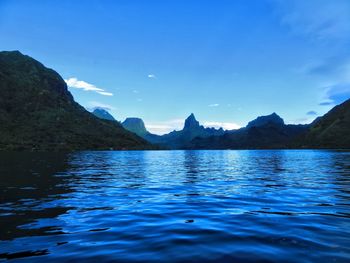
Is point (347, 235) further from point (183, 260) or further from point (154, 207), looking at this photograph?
point (154, 207)

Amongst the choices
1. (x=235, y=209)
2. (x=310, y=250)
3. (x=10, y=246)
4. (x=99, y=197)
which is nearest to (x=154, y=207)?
(x=235, y=209)

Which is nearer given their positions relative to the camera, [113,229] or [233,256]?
[233,256]

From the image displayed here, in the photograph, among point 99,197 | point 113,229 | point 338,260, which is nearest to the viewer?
point 338,260

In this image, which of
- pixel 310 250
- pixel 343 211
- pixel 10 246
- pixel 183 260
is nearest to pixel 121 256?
pixel 183 260

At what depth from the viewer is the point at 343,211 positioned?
799 inches

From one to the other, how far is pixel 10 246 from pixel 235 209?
13492mm

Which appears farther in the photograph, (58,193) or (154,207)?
(58,193)

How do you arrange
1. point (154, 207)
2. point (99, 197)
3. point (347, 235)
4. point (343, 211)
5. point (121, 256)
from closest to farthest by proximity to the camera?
point (121, 256)
point (347, 235)
point (343, 211)
point (154, 207)
point (99, 197)

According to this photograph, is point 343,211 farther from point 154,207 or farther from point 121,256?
point 121,256

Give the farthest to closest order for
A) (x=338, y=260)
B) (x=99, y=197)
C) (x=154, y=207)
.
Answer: (x=99, y=197) < (x=154, y=207) < (x=338, y=260)

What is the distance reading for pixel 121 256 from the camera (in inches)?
460

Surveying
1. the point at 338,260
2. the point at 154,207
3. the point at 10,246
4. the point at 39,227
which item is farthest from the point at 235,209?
the point at 10,246

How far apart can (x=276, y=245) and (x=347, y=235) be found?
395cm

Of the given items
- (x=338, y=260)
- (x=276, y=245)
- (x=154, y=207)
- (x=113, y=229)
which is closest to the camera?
(x=338, y=260)
